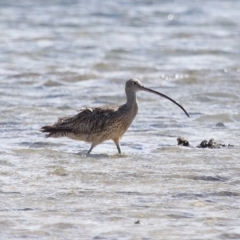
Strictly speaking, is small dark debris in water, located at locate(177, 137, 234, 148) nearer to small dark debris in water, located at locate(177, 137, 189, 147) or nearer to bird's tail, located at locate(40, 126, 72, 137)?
small dark debris in water, located at locate(177, 137, 189, 147)

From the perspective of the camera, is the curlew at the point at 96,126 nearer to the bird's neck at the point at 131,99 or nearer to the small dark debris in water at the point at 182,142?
the bird's neck at the point at 131,99

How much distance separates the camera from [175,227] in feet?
23.3

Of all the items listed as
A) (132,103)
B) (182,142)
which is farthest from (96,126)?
(182,142)

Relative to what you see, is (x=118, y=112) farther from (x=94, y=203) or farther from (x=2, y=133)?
(x=94, y=203)

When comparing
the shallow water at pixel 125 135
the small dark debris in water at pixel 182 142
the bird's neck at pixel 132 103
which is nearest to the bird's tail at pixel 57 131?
the shallow water at pixel 125 135

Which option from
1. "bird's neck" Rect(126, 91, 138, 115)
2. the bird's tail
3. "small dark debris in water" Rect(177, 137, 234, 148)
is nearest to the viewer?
"small dark debris in water" Rect(177, 137, 234, 148)

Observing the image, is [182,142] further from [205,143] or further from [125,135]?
[125,135]

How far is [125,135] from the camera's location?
11.4 metres

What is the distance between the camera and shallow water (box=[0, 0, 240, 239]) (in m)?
7.31

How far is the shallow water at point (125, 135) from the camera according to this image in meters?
7.31

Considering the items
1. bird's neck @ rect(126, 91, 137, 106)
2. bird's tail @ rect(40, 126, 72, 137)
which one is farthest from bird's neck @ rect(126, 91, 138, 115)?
bird's tail @ rect(40, 126, 72, 137)

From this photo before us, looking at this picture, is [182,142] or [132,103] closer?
[182,142]

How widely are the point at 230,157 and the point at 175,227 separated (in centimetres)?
278

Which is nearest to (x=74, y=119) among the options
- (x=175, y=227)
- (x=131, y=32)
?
(x=175, y=227)
